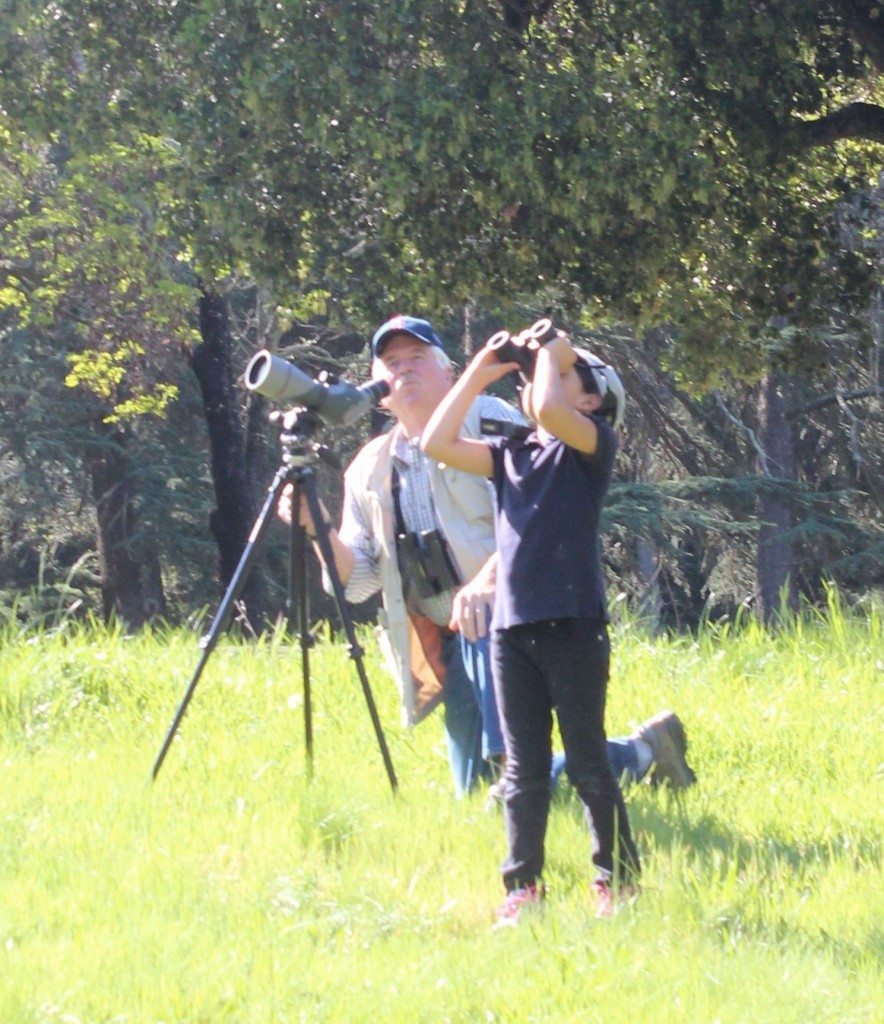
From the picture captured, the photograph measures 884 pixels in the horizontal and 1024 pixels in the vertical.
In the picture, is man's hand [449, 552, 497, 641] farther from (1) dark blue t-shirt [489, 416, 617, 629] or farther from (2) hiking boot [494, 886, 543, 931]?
(2) hiking boot [494, 886, 543, 931]

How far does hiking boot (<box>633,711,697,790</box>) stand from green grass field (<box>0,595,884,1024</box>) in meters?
0.13

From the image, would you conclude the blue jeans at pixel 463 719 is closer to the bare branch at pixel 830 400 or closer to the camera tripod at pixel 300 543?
the camera tripod at pixel 300 543

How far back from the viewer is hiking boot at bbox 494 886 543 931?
4152 mm

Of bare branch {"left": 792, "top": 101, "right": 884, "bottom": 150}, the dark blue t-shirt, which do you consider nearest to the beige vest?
the dark blue t-shirt

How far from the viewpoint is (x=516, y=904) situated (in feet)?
13.8

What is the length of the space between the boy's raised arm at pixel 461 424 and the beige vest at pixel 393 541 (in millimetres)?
779

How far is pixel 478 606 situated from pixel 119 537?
18.8m

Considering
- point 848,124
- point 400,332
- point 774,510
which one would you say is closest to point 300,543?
point 400,332

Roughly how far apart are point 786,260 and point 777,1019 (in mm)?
7523

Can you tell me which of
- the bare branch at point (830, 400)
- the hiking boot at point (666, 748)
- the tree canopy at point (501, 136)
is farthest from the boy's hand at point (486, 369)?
the bare branch at point (830, 400)

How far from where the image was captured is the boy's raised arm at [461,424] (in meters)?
4.29

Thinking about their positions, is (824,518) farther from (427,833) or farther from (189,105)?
(427,833)

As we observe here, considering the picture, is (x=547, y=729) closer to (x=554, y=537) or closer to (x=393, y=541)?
(x=554, y=537)

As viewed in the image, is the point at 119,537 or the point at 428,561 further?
the point at 119,537
